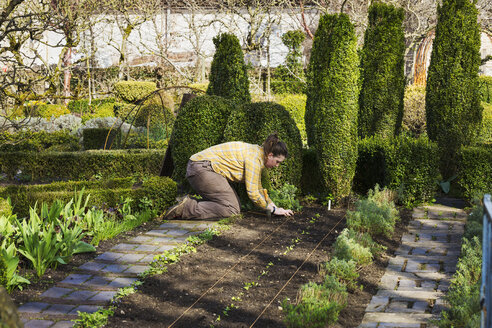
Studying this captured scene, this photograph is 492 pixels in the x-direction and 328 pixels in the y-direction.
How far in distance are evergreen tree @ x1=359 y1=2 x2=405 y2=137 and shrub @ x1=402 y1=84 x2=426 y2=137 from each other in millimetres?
4003

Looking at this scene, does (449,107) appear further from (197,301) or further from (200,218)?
(197,301)

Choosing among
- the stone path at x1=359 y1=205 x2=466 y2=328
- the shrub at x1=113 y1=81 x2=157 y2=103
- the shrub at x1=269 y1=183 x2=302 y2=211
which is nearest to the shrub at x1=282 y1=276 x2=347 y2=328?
the stone path at x1=359 y1=205 x2=466 y2=328

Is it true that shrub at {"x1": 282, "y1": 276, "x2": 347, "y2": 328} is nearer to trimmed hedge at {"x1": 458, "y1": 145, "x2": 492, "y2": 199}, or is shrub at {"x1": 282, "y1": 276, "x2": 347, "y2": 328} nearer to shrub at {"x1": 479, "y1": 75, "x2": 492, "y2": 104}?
trimmed hedge at {"x1": 458, "y1": 145, "x2": 492, "y2": 199}

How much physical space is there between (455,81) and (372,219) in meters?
3.90

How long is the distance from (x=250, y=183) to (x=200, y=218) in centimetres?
85

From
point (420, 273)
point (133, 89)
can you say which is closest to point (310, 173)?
point (420, 273)

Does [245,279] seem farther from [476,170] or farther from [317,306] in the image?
[476,170]

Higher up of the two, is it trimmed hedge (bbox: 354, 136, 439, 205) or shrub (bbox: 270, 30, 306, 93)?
shrub (bbox: 270, 30, 306, 93)

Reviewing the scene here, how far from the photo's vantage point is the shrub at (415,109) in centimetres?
1338

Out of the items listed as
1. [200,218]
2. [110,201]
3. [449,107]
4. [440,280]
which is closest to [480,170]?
[449,107]

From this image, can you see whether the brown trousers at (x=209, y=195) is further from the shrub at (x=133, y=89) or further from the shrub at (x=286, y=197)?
the shrub at (x=133, y=89)

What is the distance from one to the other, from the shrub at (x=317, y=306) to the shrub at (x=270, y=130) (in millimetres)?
3282

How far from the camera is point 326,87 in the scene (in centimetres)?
786

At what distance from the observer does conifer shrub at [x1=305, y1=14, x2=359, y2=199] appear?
7.79 m
